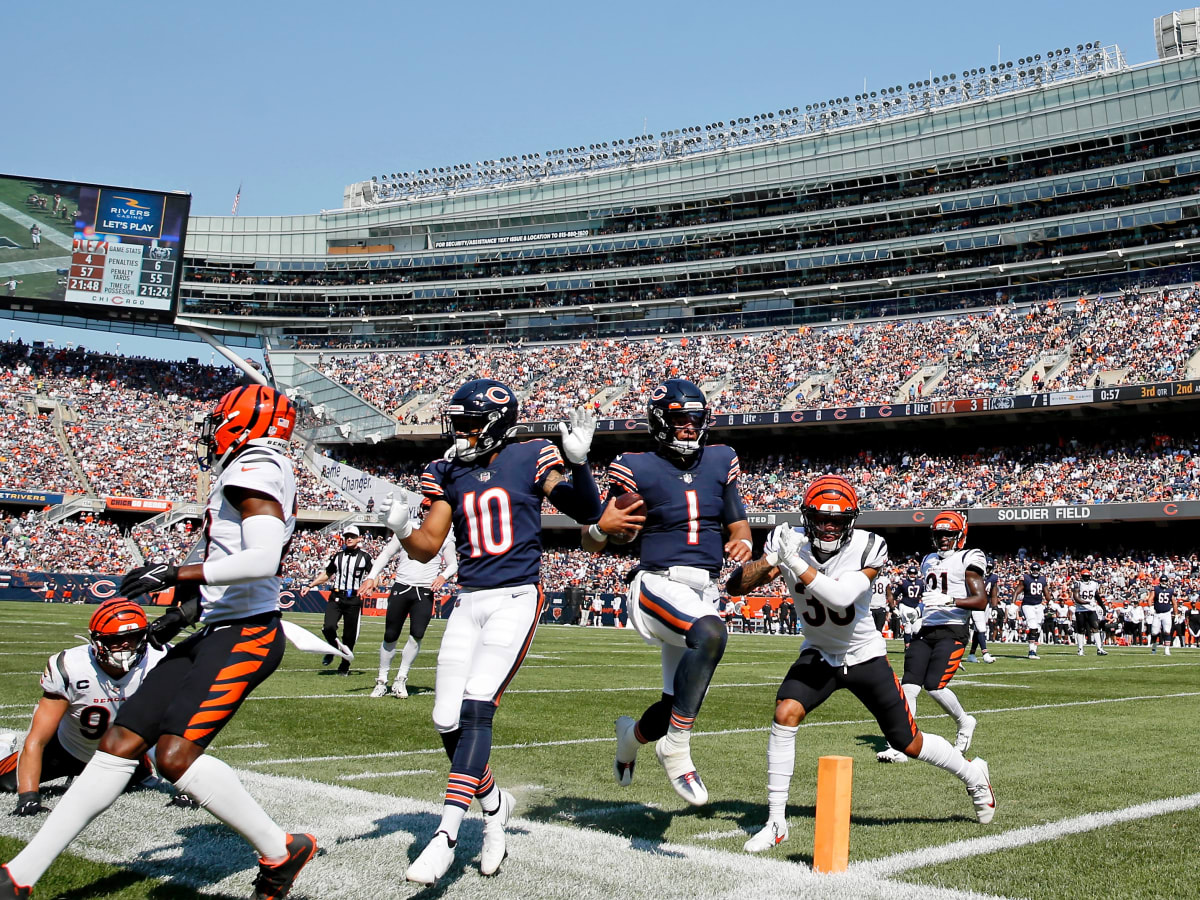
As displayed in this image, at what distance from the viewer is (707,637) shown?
5508 mm

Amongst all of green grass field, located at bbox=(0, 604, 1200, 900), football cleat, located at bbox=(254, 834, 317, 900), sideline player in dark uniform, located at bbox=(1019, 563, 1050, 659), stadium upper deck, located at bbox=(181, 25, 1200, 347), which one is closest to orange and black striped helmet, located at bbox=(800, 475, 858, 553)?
green grass field, located at bbox=(0, 604, 1200, 900)

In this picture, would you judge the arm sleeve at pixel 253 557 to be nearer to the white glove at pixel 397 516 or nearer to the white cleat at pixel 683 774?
the white glove at pixel 397 516

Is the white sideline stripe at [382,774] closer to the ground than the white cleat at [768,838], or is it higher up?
closer to the ground

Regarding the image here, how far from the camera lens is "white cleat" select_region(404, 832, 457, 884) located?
4121 millimetres

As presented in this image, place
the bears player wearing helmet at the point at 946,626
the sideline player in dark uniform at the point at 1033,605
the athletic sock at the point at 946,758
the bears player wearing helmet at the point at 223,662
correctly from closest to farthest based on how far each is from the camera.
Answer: the bears player wearing helmet at the point at 223,662, the athletic sock at the point at 946,758, the bears player wearing helmet at the point at 946,626, the sideline player in dark uniform at the point at 1033,605

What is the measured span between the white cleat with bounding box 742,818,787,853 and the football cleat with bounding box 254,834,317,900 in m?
2.11

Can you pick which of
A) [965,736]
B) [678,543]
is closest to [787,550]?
[678,543]

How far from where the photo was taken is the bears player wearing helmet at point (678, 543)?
18.3ft

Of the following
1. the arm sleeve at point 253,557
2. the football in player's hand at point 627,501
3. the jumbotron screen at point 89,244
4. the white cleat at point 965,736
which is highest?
the jumbotron screen at point 89,244

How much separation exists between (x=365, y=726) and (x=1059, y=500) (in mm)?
32030

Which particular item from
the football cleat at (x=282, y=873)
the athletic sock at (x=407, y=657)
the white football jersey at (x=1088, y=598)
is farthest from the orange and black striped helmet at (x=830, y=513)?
the white football jersey at (x=1088, y=598)

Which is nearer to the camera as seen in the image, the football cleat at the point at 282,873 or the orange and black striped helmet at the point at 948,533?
the football cleat at the point at 282,873

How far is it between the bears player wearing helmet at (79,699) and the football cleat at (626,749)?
101 inches

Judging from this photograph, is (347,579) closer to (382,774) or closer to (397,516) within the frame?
(382,774)
